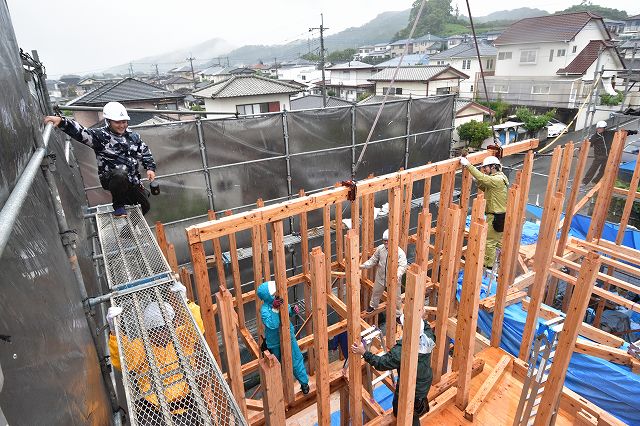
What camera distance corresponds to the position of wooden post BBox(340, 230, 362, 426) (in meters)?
3.21

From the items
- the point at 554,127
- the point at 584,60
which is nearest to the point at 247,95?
the point at 554,127

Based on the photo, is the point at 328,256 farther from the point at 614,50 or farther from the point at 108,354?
the point at 614,50

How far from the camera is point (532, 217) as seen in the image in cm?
1220

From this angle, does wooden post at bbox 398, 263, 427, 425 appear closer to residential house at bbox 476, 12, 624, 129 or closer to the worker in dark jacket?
the worker in dark jacket

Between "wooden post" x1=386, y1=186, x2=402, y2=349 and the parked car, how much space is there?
1002 inches

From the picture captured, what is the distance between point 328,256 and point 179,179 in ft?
12.2

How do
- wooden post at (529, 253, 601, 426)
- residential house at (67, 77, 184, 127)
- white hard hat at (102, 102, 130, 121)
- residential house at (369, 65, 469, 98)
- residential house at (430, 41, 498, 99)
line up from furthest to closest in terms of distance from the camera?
residential house at (430, 41, 498, 99), residential house at (369, 65, 469, 98), residential house at (67, 77, 184, 127), white hard hat at (102, 102, 130, 121), wooden post at (529, 253, 601, 426)

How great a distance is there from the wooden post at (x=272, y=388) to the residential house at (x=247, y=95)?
19.2 m

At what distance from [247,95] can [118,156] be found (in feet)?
57.9

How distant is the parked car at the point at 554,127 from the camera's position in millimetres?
24531

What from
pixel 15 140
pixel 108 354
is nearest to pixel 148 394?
pixel 108 354

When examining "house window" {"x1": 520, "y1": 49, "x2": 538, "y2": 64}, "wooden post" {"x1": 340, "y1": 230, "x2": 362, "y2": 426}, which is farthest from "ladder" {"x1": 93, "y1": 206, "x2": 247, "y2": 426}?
"house window" {"x1": 520, "y1": 49, "x2": 538, "y2": 64}

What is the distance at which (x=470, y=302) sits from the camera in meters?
3.70

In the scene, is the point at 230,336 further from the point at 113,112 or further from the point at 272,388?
the point at 113,112
